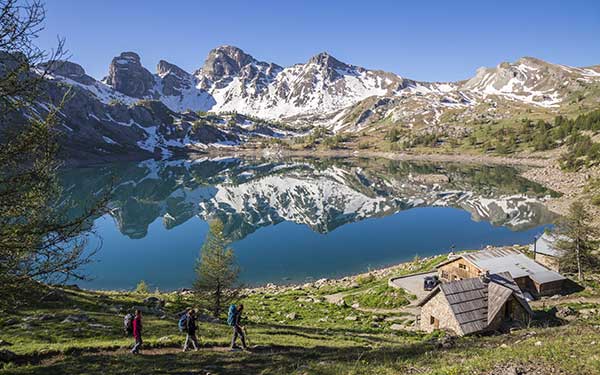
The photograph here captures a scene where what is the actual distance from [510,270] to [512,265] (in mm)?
1728

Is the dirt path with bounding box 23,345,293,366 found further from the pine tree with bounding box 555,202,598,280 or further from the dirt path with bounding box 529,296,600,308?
the pine tree with bounding box 555,202,598,280

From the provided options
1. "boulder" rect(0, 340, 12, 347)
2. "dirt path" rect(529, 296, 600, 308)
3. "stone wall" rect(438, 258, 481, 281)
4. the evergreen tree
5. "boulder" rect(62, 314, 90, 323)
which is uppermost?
the evergreen tree

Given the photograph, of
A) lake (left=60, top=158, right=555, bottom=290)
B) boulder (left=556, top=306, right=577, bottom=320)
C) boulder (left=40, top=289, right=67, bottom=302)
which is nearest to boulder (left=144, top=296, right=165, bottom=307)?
boulder (left=40, top=289, right=67, bottom=302)

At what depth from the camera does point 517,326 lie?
27.0 m

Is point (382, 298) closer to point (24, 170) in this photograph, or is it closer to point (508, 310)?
point (508, 310)

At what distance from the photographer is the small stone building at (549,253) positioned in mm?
43719

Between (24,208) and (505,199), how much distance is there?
12437 cm

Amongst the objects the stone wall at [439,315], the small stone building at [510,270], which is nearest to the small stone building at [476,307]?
the stone wall at [439,315]

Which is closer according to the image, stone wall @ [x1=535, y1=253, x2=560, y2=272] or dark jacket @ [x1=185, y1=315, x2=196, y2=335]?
dark jacket @ [x1=185, y1=315, x2=196, y2=335]

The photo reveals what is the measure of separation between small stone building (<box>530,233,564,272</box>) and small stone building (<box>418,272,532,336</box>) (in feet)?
65.5

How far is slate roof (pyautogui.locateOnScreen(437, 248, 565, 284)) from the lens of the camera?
3888cm

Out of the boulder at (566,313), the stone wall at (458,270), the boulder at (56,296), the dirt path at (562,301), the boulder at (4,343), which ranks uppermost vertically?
the boulder at (56,296)

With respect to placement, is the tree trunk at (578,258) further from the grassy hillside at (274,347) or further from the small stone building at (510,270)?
the grassy hillside at (274,347)

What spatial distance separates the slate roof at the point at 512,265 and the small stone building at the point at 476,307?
418 inches
